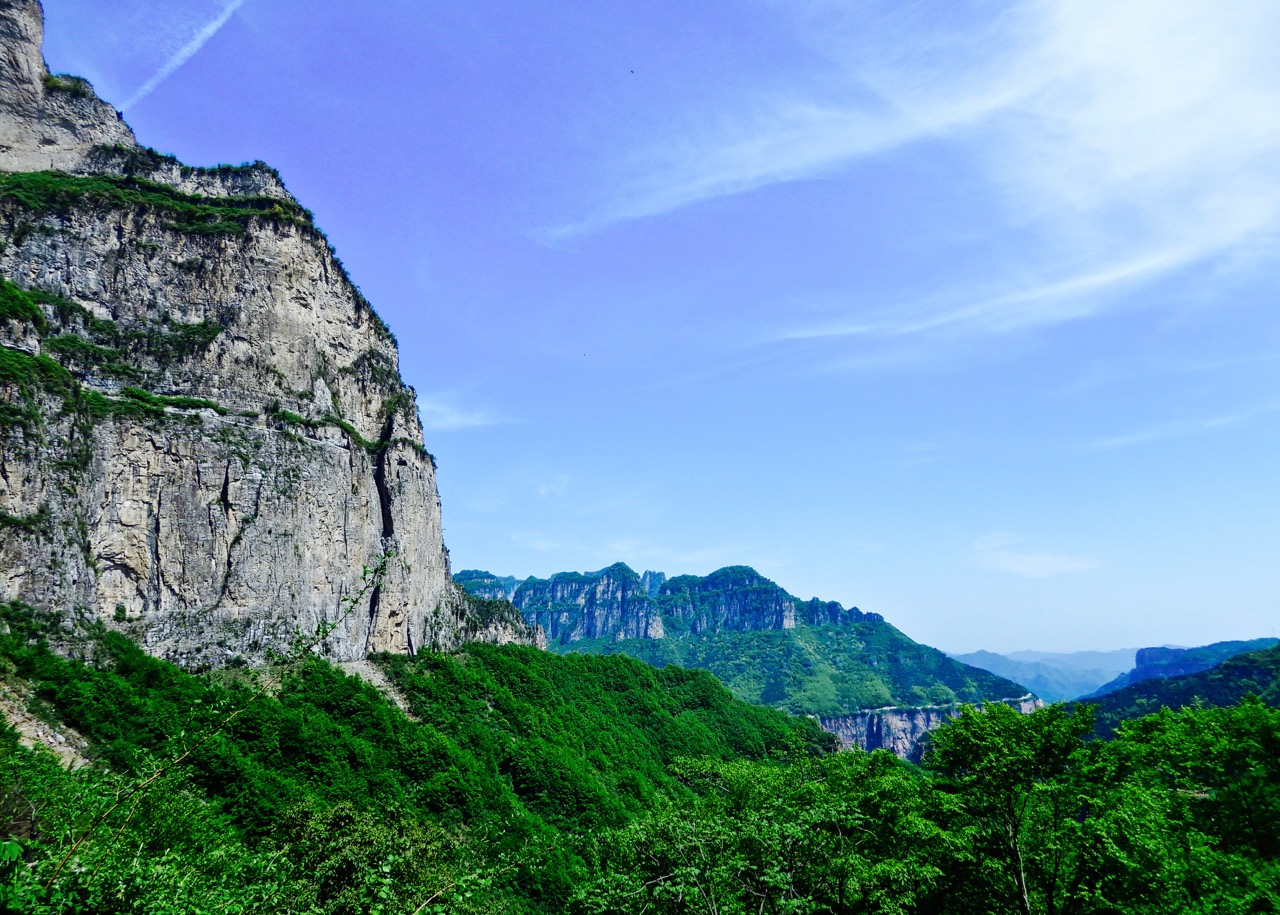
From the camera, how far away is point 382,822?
96.6 feet

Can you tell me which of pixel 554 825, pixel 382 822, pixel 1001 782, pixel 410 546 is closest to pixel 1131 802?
pixel 1001 782

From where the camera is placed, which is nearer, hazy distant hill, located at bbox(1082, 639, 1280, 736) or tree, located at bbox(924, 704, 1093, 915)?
tree, located at bbox(924, 704, 1093, 915)

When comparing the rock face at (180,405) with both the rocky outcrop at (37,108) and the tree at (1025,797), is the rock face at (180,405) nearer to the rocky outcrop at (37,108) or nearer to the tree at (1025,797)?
the rocky outcrop at (37,108)

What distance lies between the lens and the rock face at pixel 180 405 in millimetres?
56875

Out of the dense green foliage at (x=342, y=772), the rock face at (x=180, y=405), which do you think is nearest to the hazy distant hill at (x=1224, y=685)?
the dense green foliage at (x=342, y=772)

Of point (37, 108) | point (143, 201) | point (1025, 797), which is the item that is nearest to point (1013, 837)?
point (1025, 797)

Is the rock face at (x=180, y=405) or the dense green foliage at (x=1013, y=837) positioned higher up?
the rock face at (x=180, y=405)

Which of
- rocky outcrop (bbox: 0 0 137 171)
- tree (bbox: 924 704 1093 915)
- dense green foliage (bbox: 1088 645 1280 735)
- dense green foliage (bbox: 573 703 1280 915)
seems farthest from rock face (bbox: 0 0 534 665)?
dense green foliage (bbox: 1088 645 1280 735)

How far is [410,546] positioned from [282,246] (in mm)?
43328

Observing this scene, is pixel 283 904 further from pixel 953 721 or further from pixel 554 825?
pixel 554 825

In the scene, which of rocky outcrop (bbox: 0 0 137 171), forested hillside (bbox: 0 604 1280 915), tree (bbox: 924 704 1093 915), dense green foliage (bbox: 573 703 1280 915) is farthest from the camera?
rocky outcrop (bbox: 0 0 137 171)

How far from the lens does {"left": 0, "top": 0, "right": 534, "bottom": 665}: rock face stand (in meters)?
56.9

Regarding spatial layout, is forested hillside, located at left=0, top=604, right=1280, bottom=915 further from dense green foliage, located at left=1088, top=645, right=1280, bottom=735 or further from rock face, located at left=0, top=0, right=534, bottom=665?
dense green foliage, located at left=1088, top=645, right=1280, bottom=735

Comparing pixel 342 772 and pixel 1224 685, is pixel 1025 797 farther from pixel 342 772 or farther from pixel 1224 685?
pixel 1224 685
